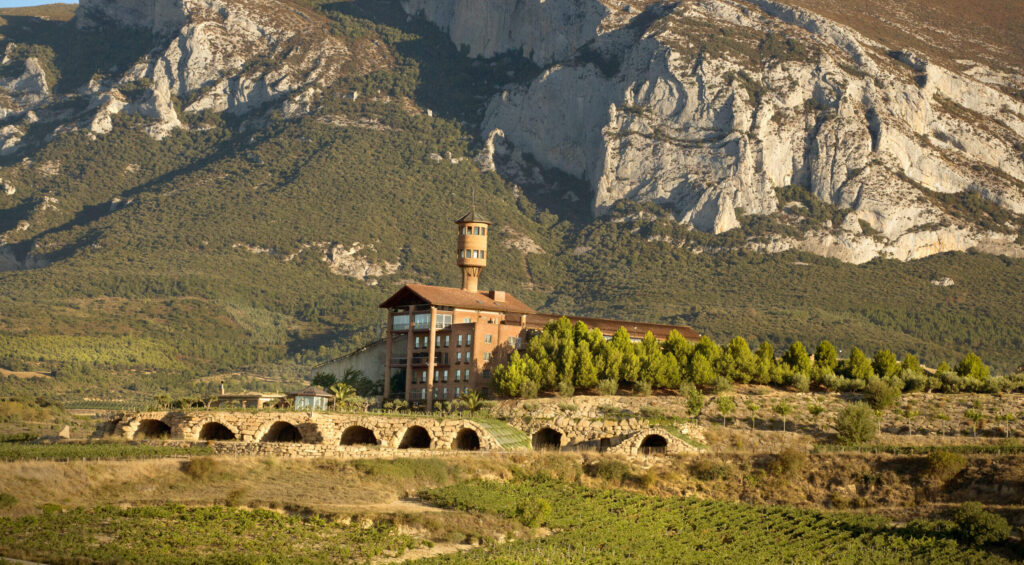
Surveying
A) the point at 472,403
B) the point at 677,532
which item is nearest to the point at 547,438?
the point at 472,403

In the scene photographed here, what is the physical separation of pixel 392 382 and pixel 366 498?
37934mm

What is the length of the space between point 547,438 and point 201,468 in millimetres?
26133

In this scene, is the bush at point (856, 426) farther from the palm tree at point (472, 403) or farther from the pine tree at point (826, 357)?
the pine tree at point (826, 357)

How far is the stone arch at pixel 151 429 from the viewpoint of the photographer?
81.4 m

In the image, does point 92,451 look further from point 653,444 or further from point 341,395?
point 653,444

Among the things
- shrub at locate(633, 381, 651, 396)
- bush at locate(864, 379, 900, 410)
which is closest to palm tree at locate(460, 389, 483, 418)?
shrub at locate(633, 381, 651, 396)

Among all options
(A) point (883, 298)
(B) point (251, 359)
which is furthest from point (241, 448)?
(A) point (883, 298)

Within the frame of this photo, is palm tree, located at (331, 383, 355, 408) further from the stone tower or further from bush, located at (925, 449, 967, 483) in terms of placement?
bush, located at (925, 449, 967, 483)

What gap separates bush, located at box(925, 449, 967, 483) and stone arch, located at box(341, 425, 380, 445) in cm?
3256

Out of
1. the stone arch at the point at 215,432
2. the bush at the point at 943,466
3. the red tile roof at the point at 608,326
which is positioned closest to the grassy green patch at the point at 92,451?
the stone arch at the point at 215,432

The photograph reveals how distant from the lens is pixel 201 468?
2694 inches

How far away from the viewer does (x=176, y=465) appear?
69062 millimetres

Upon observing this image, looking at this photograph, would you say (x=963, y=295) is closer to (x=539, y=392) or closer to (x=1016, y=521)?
(x=539, y=392)

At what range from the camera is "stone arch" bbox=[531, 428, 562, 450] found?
283 ft
